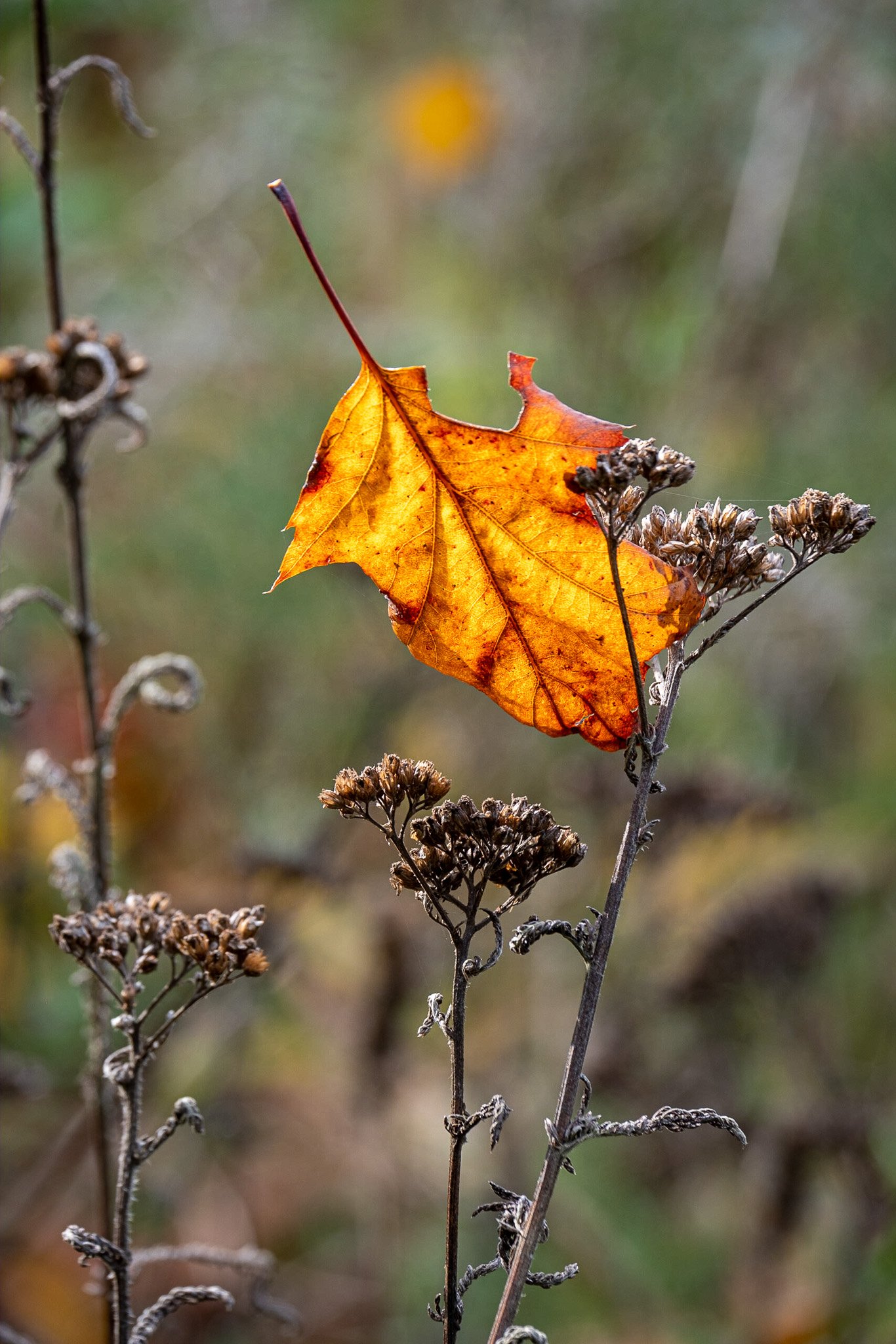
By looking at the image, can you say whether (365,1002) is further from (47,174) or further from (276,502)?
(47,174)

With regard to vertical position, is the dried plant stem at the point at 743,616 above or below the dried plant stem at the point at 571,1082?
above

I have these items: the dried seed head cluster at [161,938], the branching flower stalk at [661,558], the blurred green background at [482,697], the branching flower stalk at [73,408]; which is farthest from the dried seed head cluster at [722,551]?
the blurred green background at [482,697]

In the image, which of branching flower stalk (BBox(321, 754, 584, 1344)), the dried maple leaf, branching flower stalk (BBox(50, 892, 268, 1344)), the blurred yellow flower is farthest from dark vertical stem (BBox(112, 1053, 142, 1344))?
the blurred yellow flower

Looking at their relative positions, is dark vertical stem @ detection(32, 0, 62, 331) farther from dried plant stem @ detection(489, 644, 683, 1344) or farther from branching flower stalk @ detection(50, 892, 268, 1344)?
dried plant stem @ detection(489, 644, 683, 1344)

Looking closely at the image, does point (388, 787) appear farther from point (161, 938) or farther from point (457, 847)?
point (161, 938)

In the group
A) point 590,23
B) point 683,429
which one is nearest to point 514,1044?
point 683,429

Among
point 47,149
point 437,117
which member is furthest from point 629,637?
point 437,117

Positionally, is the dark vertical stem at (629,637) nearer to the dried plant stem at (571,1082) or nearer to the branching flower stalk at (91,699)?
the dried plant stem at (571,1082)
